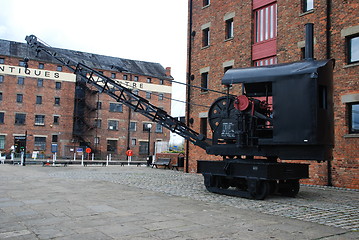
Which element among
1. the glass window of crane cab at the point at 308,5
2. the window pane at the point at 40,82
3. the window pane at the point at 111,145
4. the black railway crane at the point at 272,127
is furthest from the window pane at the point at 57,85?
the black railway crane at the point at 272,127

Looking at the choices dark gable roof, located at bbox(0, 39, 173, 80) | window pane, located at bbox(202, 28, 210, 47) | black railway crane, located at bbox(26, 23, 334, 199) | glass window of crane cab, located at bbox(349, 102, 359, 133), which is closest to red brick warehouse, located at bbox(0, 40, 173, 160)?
dark gable roof, located at bbox(0, 39, 173, 80)

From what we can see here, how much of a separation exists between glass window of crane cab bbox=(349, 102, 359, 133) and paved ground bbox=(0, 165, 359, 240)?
3.64 m

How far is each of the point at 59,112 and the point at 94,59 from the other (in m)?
10.3

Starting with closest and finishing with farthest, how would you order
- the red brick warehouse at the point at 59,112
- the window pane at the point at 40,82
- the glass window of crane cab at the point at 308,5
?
1. the glass window of crane cab at the point at 308,5
2. the red brick warehouse at the point at 59,112
3. the window pane at the point at 40,82

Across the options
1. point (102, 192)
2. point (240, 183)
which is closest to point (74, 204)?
point (102, 192)

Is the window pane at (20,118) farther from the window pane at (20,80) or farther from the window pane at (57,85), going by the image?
the window pane at (57,85)

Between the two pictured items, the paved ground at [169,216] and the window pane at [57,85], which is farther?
the window pane at [57,85]

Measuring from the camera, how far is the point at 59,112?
50.7 meters

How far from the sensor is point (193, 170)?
2094cm

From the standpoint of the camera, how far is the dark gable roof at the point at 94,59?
48.7 m

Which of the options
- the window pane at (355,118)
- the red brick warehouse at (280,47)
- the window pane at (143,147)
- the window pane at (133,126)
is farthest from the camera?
the window pane at (143,147)

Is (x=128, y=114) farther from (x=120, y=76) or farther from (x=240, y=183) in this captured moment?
(x=240, y=183)

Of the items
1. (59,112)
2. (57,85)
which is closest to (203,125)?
(59,112)

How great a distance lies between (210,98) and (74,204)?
501 inches
